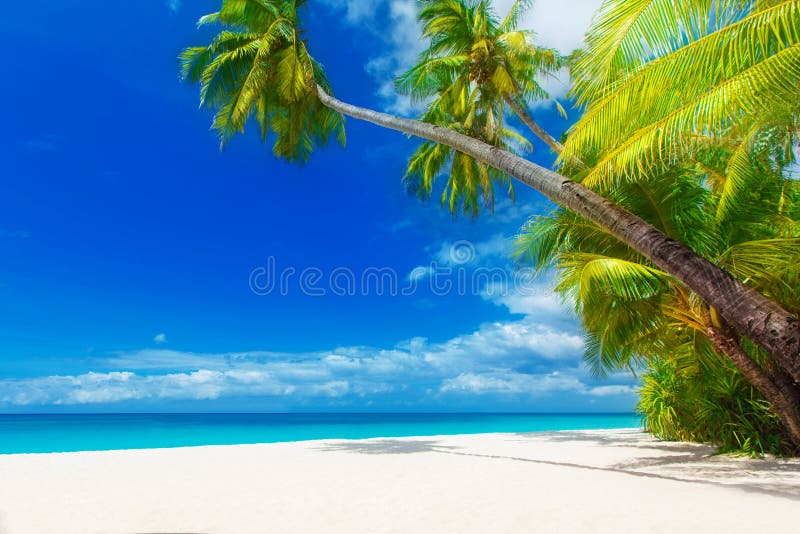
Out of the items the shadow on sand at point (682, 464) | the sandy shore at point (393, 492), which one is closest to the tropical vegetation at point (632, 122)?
the shadow on sand at point (682, 464)

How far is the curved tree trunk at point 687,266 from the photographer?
4.07 m

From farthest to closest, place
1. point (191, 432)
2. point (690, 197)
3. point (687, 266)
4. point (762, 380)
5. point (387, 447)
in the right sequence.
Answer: point (191, 432) < point (387, 447) < point (690, 197) < point (762, 380) < point (687, 266)

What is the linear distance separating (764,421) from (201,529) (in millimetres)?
7904

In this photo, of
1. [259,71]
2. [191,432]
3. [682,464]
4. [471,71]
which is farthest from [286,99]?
[191,432]

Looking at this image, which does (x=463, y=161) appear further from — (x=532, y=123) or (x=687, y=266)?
(x=687, y=266)

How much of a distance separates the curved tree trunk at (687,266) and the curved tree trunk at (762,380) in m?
1.77

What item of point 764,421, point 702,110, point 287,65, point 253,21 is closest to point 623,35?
point 702,110

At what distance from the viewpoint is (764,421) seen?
7598mm

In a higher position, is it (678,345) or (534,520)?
(678,345)

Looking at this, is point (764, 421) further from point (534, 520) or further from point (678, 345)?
point (534, 520)

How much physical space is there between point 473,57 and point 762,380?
7.28 m

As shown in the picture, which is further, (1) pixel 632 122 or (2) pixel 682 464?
(2) pixel 682 464

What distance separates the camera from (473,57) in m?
9.98

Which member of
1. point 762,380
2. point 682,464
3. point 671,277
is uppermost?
point 671,277
